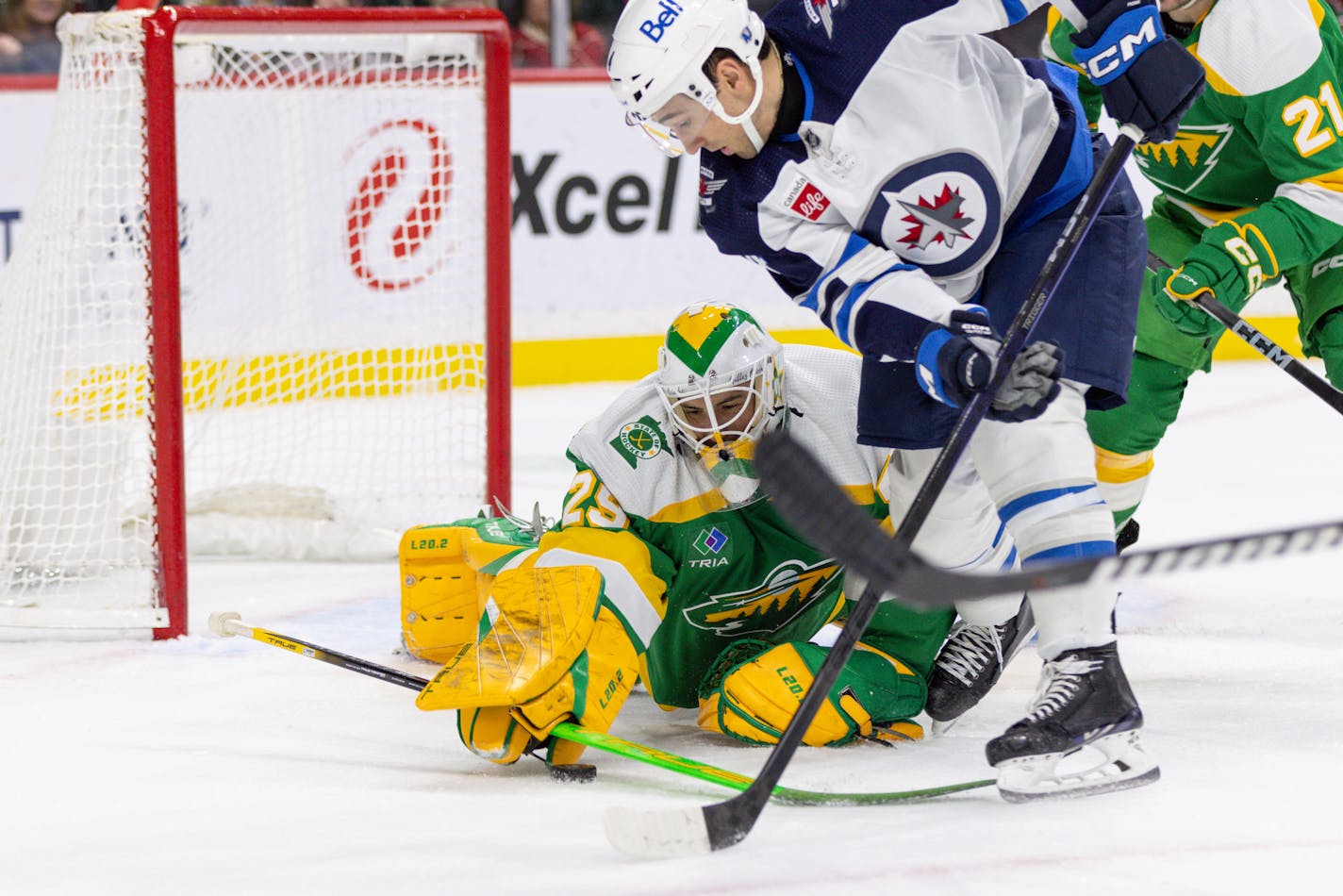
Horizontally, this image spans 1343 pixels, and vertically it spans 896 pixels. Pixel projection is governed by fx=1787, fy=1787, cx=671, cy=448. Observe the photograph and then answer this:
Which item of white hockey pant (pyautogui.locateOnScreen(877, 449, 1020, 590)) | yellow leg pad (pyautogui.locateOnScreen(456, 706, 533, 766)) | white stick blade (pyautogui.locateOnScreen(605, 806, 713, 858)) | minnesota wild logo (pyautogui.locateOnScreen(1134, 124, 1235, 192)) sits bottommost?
yellow leg pad (pyautogui.locateOnScreen(456, 706, 533, 766))

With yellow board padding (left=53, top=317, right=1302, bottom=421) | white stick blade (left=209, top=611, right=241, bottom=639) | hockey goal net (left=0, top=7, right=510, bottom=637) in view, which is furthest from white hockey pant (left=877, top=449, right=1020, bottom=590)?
yellow board padding (left=53, top=317, right=1302, bottom=421)

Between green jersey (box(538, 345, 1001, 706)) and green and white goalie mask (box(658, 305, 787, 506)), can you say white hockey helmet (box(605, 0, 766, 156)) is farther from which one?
green jersey (box(538, 345, 1001, 706))

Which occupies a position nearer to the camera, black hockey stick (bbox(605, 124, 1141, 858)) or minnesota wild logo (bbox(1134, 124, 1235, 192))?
black hockey stick (bbox(605, 124, 1141, 858))

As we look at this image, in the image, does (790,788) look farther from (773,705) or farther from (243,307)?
(243,307)

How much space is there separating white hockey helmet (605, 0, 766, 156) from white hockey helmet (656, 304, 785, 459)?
0.31m

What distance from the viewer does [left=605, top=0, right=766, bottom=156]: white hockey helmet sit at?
80.6 inches

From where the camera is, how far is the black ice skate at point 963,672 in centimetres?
236

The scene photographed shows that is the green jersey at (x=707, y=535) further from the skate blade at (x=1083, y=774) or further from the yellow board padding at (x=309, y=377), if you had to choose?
the yellow board padding at (x=309, y=377)

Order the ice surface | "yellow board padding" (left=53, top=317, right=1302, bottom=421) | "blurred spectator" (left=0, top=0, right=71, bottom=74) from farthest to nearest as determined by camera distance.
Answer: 1. "blurred spectator" (left=0, top=0, right=71, bottom=74)
2. "yellow board padding" (left=53, top=317, right=1302, bottom=421)
3. the ice surface

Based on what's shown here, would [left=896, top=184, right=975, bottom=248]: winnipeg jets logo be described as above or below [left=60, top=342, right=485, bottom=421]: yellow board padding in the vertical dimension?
above

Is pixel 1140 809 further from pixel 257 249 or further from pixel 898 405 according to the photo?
pixel 257 249

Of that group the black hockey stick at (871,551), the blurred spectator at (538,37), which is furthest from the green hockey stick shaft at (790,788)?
the blurred spectator at (538,37)

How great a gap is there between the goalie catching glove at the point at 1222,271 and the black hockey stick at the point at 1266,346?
0.04 ft

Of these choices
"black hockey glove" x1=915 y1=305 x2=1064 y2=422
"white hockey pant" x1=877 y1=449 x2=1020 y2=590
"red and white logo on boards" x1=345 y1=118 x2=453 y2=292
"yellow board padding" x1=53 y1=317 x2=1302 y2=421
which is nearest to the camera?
"black hockey glove" x1=915 y1=305 x2=1064 y2=422
